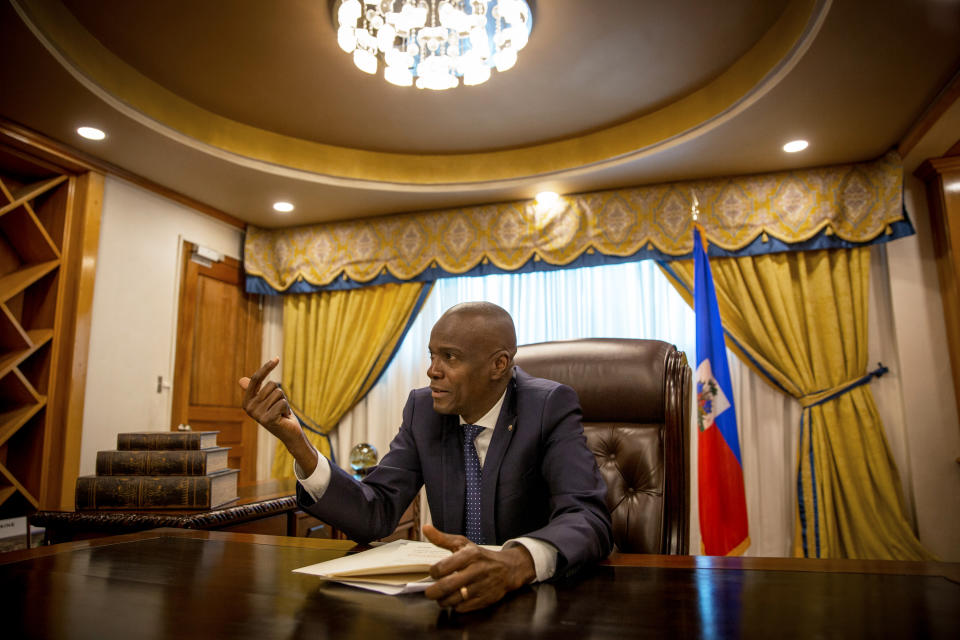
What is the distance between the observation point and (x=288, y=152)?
4.03 metres

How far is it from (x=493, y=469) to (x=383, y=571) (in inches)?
20.6

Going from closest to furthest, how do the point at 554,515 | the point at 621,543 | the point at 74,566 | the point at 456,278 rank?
the point at 74,566 < the point at 554,515 < the point at 621,543 < the point at 456,278

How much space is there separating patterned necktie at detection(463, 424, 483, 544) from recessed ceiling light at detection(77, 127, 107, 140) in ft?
10.1

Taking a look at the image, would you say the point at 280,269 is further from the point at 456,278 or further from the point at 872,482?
the point at 872,482

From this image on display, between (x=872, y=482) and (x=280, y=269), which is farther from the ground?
(x=280, y=269)

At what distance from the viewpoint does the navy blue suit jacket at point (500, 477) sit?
1.21 meters

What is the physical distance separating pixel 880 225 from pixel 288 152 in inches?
147

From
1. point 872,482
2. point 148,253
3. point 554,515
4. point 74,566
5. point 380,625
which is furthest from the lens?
point 148,253

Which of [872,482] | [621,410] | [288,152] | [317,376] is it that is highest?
[288,152]

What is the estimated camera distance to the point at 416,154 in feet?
14.2

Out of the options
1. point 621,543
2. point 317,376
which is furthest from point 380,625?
point 317,376

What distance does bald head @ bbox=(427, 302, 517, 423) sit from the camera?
4.62ft

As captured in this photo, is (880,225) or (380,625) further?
(880,225)

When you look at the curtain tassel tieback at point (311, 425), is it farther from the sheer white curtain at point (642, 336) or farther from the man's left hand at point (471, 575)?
the man's left hand at point (471, 575)
